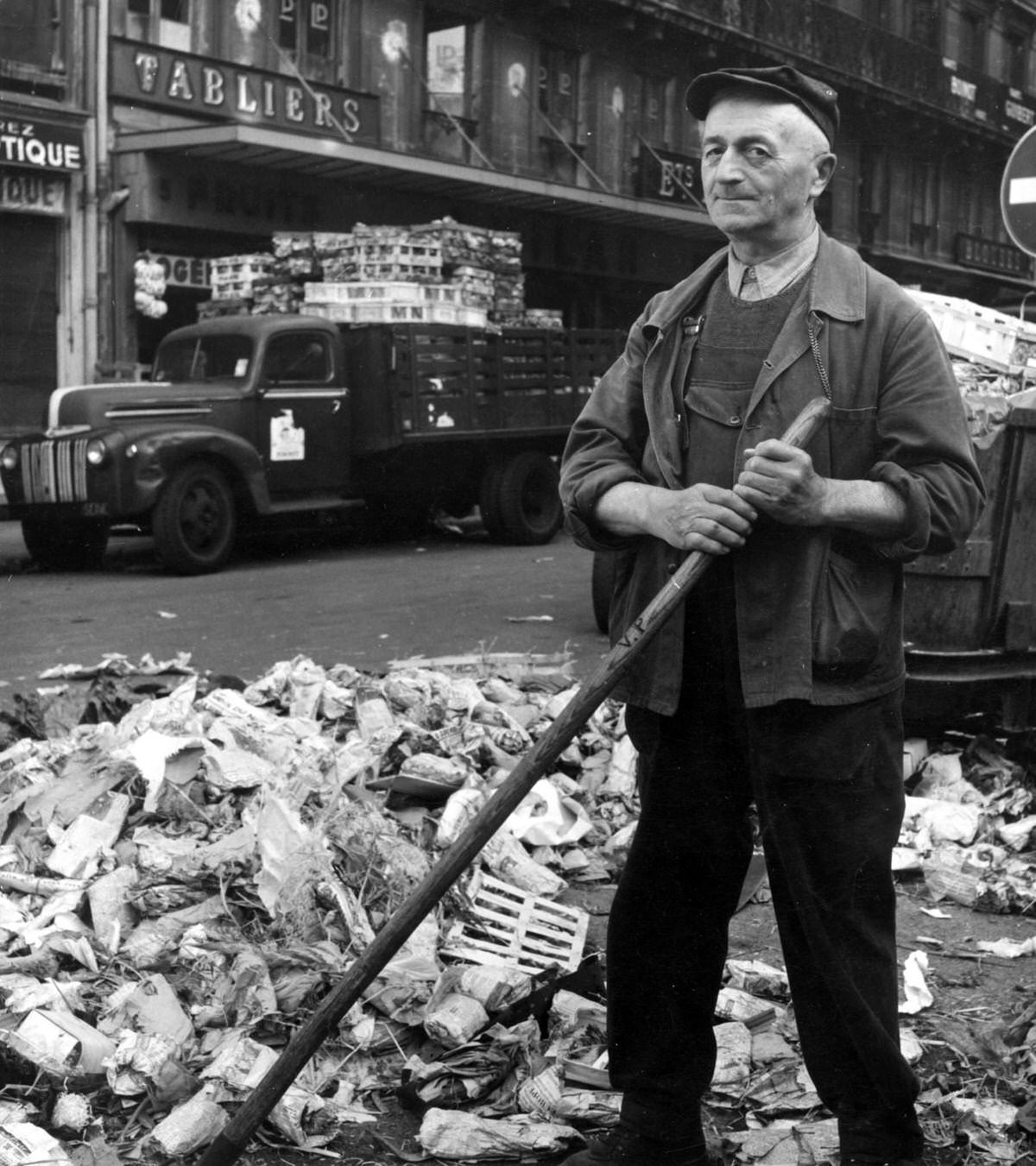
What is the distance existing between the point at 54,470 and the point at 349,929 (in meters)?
8.35

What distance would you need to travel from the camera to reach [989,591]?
5.32m

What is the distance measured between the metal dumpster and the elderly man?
273 centimetres

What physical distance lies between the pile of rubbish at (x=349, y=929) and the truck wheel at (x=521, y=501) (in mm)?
7823

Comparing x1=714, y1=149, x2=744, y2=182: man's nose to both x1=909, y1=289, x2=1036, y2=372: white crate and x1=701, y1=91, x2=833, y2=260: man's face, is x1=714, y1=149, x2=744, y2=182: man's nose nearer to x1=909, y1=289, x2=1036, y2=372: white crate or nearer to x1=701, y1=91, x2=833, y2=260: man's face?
x1=701, y1=91, x2=833, y2=260: man's face

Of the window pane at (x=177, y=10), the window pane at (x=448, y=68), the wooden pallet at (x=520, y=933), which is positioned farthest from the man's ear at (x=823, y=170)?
the window pane at (x=448, y=68)

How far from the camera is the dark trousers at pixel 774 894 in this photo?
8.41 ft

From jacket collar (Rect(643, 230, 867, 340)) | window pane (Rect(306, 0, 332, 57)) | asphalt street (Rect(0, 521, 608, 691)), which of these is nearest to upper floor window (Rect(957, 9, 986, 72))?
window pane (Rect(306, 0, 332, 57))

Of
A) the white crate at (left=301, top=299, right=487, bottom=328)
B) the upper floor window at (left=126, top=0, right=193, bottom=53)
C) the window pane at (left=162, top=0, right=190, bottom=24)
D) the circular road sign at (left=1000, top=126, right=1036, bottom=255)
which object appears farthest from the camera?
the window pane at (left=162, top=0, right=190, bottom=24)

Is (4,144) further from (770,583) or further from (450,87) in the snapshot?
(770,583)

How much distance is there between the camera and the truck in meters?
11.5

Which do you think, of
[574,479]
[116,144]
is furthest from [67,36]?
[574,479]

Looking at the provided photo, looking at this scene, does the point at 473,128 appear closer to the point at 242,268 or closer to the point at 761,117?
the point at 242,268

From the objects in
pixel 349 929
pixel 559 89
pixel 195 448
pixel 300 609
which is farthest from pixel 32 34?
pixel 349 929

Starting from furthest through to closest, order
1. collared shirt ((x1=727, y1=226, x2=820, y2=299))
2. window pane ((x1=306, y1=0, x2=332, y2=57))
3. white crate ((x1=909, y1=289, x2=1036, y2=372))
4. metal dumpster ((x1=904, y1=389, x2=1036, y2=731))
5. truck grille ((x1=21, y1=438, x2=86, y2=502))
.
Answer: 1. window pane ((x1=306, y1=0, x2=332, y2=57))
2. truck grille ((x1=21, y1=438, x2=86, y2=502))
3. white crate ((x1=909, y1=289, x2=1036, y2=372))
4. metal dumpster ((x1=904, y1=389, x2=1036, y2=731))
5. collared shirt ((x1=727, y1=226, x2=820, y2=299))
